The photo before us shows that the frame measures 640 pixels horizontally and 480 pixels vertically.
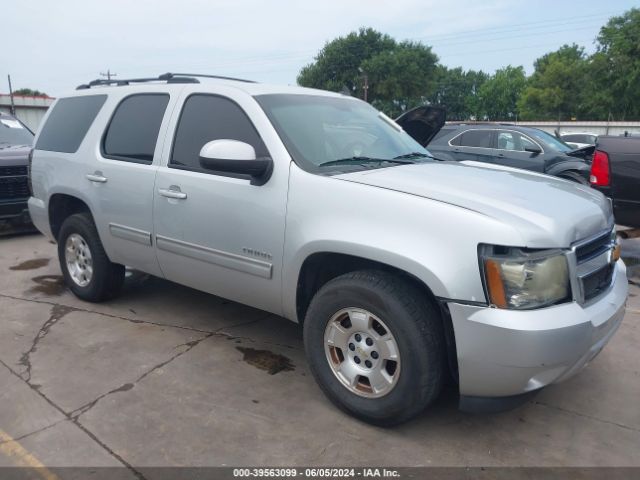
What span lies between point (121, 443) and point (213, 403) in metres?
0.57

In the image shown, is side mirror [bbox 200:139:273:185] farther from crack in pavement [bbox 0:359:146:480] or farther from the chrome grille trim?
the chrome grille trim

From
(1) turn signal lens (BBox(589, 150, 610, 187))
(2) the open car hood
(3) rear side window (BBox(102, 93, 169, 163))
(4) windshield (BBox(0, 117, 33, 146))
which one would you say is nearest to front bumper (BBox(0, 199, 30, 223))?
(4) windshield (BBox(0, 117, 33, 146))

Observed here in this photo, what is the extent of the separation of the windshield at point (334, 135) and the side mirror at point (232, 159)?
0.76 ft

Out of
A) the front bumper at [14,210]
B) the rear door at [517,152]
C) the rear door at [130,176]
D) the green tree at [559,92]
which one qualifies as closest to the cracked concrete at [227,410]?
the rear door at [130,176]

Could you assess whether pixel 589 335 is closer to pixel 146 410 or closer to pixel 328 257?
pixel 328 257

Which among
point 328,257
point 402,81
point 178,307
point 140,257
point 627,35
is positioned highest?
point 627,35

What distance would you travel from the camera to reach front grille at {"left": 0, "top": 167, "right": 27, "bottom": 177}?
723 cm

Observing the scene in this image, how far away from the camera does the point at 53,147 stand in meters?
4.82

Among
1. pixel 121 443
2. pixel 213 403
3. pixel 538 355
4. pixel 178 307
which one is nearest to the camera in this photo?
pixel 538 355

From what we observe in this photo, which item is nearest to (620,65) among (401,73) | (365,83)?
(401,73)

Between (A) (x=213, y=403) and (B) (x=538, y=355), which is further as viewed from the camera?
(A) (x=213, y=403)

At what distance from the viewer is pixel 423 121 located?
5105 millimetres

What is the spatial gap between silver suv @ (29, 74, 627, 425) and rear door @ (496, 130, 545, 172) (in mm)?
Answer: 6235

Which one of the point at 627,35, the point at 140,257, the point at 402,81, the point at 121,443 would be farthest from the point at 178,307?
the point at 402,81
